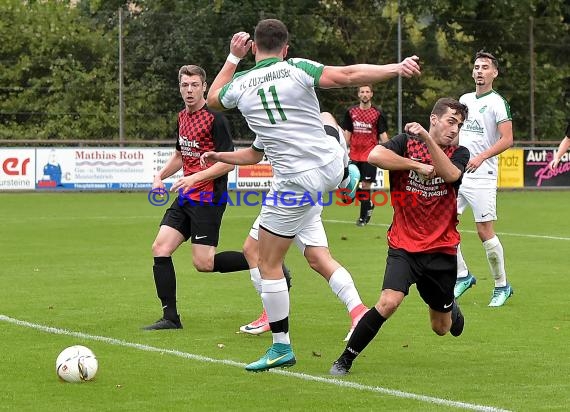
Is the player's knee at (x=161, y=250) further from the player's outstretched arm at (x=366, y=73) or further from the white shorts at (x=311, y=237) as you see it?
the player's outstretched arm at (x=366, y=73)

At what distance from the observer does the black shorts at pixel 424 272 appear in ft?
25.6

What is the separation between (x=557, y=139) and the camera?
34.2 meters

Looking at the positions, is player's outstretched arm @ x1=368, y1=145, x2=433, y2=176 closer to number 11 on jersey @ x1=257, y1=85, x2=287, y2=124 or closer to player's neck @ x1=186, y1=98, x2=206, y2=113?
number 11 on jersey @ x1=257, y1=85, x2=287, y2=124

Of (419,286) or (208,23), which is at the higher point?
(208,23)

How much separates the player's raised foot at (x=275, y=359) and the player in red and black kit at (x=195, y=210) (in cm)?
212

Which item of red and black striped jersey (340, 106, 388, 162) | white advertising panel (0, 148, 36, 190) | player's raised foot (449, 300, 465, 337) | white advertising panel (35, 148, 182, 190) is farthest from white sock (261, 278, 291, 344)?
white advertising panel (0, 148, 36, 190)

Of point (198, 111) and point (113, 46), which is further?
point (113, 46)

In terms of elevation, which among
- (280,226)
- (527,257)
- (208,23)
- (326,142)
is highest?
(208,23)

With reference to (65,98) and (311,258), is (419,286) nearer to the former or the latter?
(311,258)

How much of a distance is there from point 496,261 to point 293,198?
4226mm

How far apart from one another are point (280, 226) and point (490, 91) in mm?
4691

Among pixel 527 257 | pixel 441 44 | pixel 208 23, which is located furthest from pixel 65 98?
pixel 527 257

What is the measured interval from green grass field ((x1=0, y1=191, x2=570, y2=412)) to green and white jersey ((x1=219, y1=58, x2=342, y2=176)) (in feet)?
4.54

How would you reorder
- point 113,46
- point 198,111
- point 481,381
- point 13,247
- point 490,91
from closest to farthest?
point 481,381, point 198,111, point 490,91, point 13,247, point 113,46
